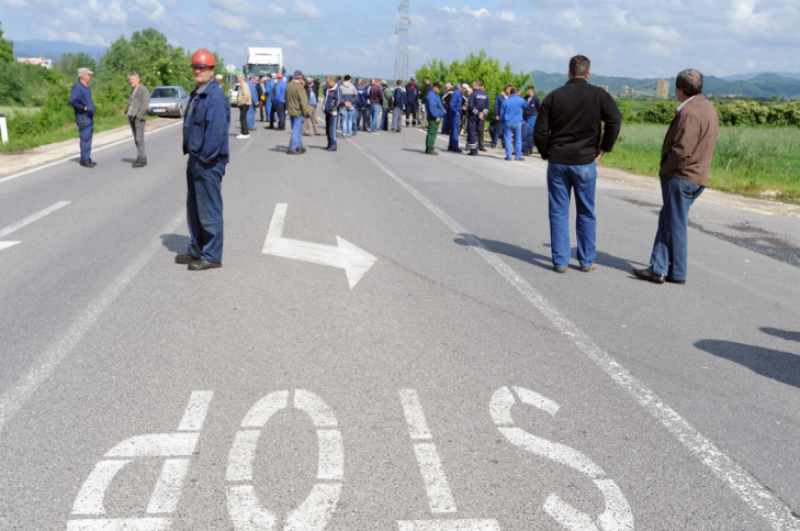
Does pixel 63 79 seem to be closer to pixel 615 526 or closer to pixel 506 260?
pixel 506 260

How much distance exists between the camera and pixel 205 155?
6.85m

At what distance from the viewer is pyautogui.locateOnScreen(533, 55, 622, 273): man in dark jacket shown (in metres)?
7.05

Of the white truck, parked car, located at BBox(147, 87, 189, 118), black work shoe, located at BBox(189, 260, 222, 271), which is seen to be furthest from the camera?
the white truck

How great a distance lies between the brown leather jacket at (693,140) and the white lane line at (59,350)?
522 centimetres

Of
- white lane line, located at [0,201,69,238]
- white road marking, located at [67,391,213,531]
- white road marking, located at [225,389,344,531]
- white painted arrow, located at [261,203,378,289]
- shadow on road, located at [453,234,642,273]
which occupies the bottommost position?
white lane line, located at [0,201,69,238]

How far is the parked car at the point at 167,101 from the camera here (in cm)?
3422

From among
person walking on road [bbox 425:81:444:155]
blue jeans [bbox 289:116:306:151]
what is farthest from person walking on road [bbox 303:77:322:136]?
person walking on road [bbox 425:81:444:155]

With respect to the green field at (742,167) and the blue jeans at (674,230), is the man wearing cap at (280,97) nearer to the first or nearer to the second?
the green field at (742,167)

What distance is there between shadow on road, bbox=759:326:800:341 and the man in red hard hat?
496 cm

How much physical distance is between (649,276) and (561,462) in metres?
4.20

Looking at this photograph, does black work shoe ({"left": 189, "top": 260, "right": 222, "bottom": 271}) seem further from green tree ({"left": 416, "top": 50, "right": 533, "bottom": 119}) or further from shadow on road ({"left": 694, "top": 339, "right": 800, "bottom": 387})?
green tree ({"left": 416, "top": 50, "right": 533, "bottom": 119})

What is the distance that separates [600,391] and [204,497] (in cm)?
243

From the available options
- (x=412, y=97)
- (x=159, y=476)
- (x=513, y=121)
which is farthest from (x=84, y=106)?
(x=412, y=97)

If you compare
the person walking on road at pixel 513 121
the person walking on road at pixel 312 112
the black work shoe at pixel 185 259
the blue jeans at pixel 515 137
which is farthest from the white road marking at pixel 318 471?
the person walking on road at pixel 312 112
